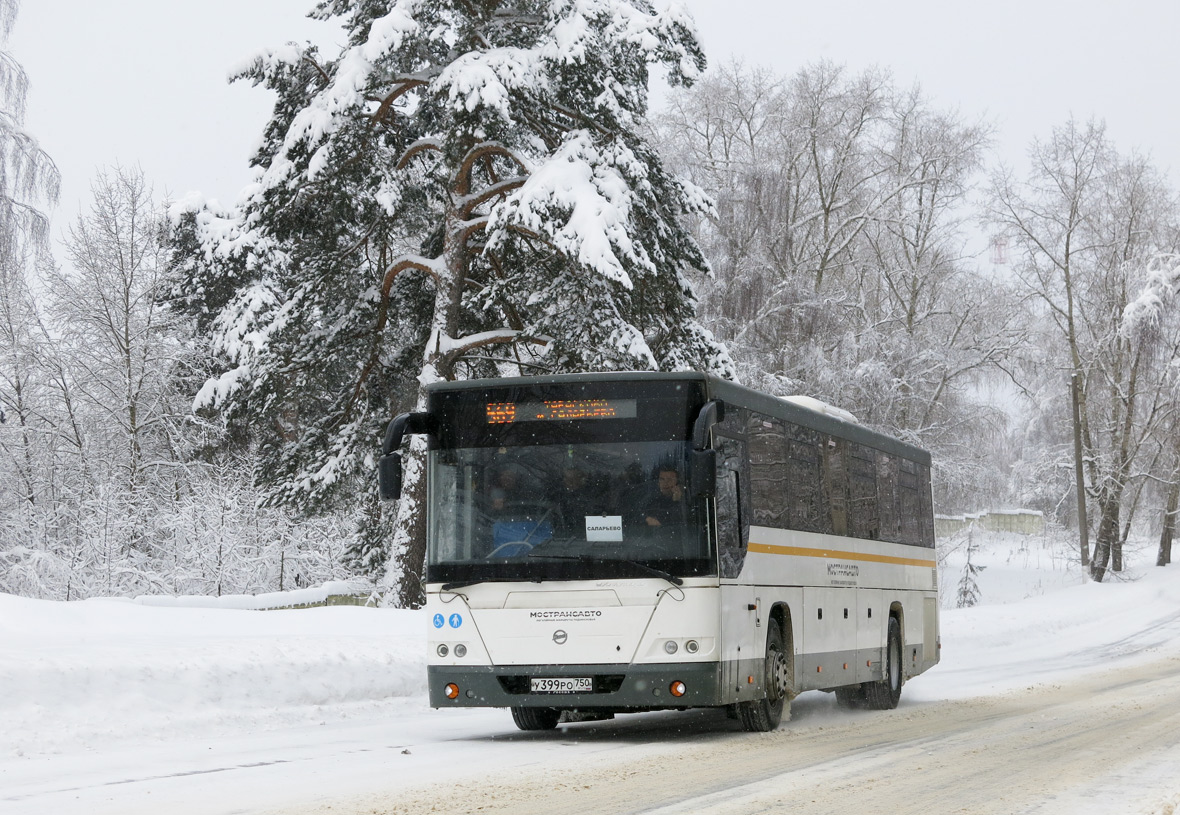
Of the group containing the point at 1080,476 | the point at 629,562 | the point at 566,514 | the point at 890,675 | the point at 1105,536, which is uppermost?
the point at 1080,476

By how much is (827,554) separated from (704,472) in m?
3.89

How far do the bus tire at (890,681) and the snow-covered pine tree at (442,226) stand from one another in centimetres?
688

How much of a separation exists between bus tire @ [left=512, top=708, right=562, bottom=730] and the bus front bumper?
3.65 feet

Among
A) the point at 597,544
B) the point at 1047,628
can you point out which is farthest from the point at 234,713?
the point at 1047,628

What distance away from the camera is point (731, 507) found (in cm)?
1289

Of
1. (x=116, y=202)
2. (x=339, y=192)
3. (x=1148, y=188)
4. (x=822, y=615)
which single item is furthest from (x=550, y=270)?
(x=1148, y=188)

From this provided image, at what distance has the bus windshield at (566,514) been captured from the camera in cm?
1254

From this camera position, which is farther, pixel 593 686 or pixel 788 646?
pixel 788 646

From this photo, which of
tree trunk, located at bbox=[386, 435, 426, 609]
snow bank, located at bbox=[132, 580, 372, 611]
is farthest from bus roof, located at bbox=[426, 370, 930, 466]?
tree trunk, located at bbox=[386, 435, 426, 609]

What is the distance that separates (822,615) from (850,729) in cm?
141

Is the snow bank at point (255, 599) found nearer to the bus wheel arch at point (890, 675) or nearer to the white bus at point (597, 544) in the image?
the bus wheel arch at point (890, 675)

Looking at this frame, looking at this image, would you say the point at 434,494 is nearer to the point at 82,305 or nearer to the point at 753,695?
the point at 753,695

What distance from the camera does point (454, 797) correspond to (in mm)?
8984

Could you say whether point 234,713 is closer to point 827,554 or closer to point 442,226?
point 827,554
